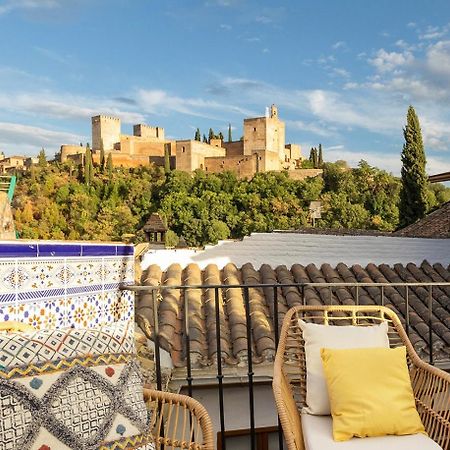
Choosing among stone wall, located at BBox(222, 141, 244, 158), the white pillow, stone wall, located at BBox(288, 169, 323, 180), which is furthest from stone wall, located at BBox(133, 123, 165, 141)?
the white pillow

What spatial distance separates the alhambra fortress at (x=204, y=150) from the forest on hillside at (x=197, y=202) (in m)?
1.67

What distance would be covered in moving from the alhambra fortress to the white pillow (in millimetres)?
35034

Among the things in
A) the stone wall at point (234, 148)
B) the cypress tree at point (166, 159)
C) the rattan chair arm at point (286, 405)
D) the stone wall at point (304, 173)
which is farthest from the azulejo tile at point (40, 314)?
the stone wall at point (234, 148)

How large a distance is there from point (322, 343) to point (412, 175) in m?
19.0

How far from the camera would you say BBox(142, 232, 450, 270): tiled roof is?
5391 mm

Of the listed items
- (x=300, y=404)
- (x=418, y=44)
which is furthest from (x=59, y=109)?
(x=300, y=404)

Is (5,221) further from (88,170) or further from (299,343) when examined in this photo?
(88,170)

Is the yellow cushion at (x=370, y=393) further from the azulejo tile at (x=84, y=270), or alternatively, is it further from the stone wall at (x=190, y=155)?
the stone wall at (x=190, y=155)

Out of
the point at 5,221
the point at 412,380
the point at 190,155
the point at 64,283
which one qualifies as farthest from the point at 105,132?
the point at 412,380

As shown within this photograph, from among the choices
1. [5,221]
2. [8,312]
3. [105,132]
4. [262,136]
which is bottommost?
[8,312]

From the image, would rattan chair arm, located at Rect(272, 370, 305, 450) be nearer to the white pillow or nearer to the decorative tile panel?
the white pillow

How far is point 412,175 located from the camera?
19094 mm

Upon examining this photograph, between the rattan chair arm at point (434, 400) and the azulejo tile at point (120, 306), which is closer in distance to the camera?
the rattan chair arm at point (434, 400)

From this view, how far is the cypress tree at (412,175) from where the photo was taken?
18641mm
